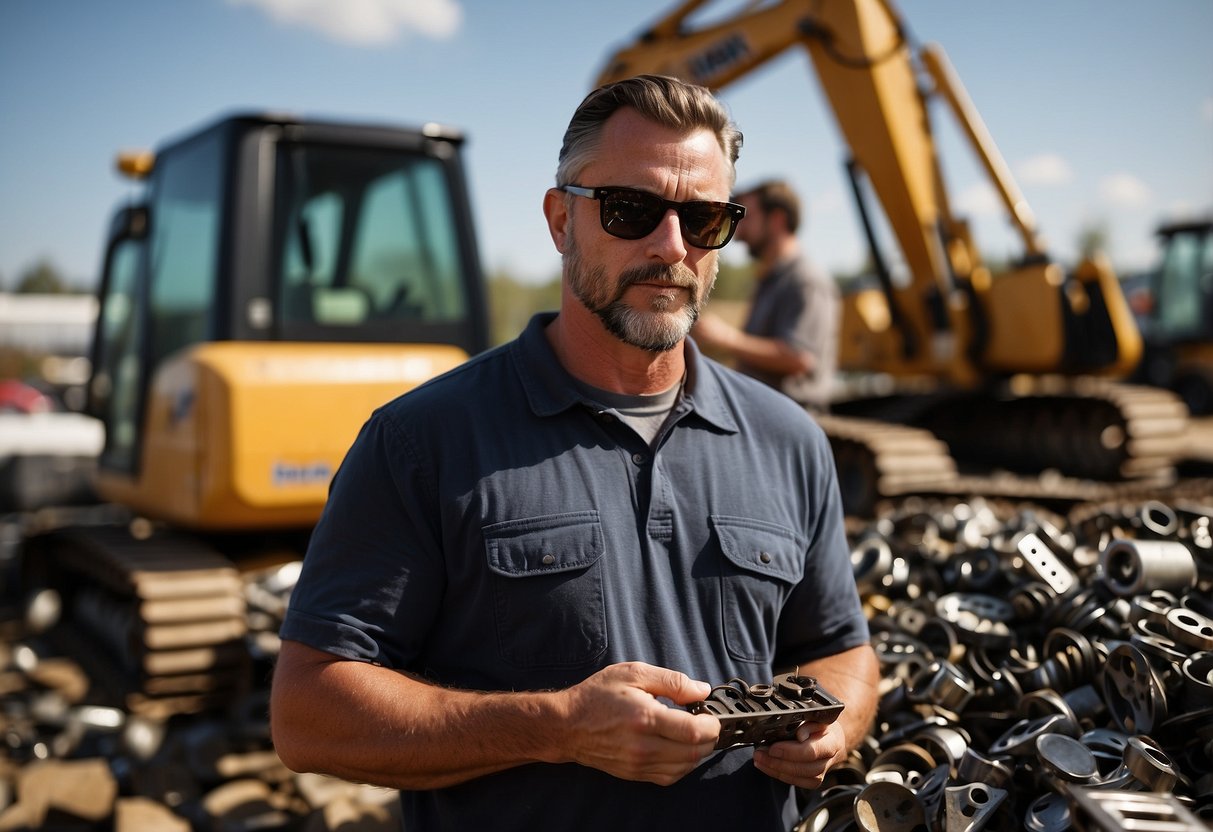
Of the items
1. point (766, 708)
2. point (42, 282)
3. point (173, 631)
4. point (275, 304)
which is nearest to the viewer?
point (766, 708)

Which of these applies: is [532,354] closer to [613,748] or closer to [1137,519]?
[613,748]

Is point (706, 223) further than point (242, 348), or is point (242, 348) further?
point (242, 348)

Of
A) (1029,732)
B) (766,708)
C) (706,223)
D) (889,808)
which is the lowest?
(889,808)

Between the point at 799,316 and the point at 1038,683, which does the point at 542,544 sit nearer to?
the point at 1038,683

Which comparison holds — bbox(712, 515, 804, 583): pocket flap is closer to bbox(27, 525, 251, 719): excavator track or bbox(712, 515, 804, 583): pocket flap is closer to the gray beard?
the gray beard

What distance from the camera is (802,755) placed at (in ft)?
6.79

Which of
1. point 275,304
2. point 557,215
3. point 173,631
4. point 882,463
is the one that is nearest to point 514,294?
point 882,463

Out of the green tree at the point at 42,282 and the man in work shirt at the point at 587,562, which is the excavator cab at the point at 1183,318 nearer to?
the man in work shirt at the point at 587,562

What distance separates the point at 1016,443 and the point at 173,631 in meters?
8.12

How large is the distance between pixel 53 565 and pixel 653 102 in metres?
6.55

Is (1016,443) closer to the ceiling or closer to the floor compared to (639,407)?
closer to the floor

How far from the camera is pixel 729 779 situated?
7.31ft

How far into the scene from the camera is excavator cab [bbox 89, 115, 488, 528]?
16.9ft

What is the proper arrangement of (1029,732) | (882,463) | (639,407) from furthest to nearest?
(882,463), (1029,732), (639,407)
